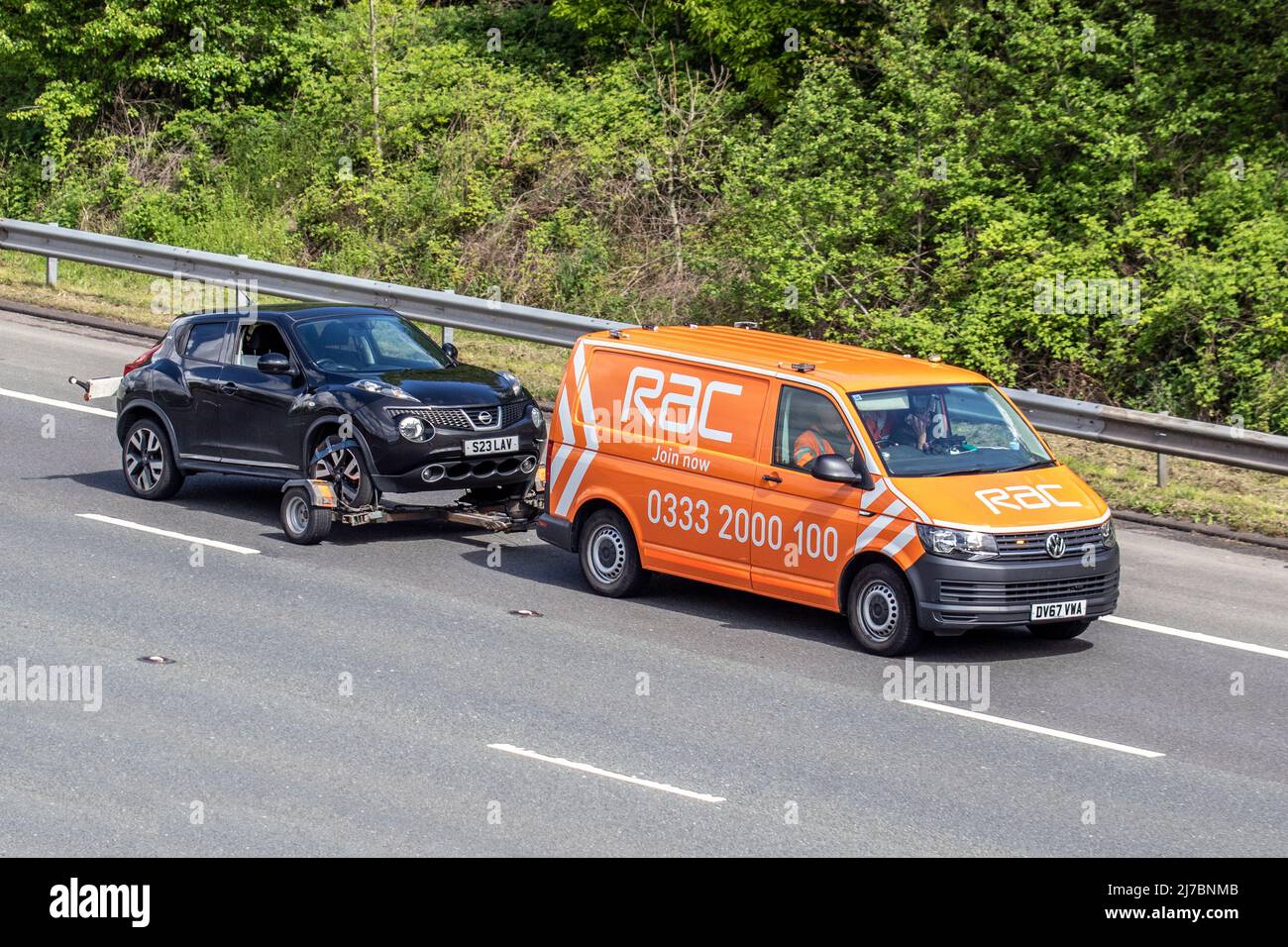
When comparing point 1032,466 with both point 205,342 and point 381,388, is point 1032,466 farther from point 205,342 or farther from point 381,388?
point 205,342

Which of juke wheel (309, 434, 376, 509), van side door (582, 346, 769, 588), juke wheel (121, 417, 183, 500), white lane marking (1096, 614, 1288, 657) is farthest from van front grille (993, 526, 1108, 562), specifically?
juke wheel (121, 417, 183, 500)

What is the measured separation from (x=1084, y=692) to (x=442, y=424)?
5.70 m

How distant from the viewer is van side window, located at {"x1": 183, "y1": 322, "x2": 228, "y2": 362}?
15328 millimetres

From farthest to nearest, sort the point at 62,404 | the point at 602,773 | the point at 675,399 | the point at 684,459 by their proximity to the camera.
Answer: the point at 62,404, the point at 675,399, the point at 684,459, the point at 602,773

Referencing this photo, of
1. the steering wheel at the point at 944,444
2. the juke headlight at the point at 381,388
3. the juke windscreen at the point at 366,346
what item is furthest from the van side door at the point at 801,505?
the juke windscreen at the point at 366,346

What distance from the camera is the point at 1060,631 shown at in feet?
39.5

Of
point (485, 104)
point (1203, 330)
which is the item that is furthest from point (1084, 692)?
point (485, 104)

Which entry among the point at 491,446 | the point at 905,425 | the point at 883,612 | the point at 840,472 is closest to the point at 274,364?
the point at 491,446

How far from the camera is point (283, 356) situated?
14.6 meters

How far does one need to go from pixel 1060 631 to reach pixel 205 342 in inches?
314

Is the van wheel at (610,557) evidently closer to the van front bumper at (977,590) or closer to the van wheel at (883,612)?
the van wheel at (883,612)

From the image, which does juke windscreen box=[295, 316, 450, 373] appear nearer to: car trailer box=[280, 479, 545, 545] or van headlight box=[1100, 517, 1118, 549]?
car trailer box=[280, 479, 545, 545]

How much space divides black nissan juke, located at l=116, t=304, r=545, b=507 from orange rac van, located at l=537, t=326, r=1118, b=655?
3.17ft

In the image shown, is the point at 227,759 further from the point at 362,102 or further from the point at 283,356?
the point at 362,102
